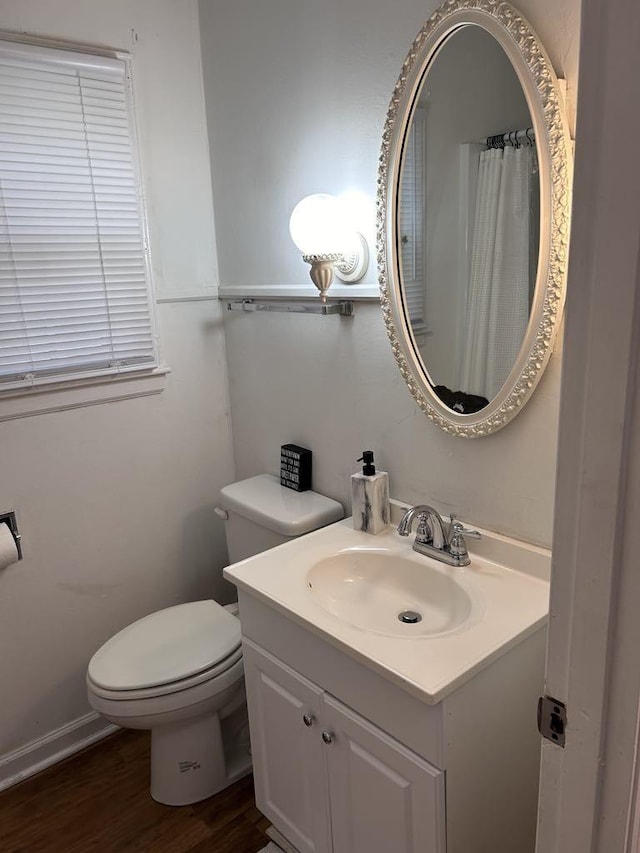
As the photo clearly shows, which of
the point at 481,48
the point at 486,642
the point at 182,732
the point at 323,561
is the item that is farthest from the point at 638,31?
the point at 182,732

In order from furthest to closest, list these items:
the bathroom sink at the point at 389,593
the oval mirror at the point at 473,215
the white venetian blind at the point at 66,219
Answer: the white venetian blind at the point at 66,219 < the bathroom sink at the point at 389,593 < the oval mirror at the point at 473,215

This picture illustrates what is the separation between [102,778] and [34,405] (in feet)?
3.80

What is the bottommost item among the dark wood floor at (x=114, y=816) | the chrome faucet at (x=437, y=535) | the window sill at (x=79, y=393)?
the dark wood floor at (x=114, y=816)

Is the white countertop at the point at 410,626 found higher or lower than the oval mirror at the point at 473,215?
lower

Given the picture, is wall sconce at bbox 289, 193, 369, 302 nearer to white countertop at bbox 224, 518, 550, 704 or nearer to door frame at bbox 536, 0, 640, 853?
white countertop at bbox 224, 518, 550, 704

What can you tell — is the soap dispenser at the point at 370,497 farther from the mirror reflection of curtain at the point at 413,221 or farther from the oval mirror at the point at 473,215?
the mirror reflection of curtain at the point at 413,221

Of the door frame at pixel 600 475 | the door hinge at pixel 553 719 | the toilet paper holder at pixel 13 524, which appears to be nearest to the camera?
the door frame at pixel 600 475

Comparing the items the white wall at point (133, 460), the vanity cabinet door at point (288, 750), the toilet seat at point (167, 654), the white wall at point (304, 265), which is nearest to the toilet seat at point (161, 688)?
the toilet seat at point (167, 654)

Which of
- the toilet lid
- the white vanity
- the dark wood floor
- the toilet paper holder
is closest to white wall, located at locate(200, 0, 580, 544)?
the white vanity

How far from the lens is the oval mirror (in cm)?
126

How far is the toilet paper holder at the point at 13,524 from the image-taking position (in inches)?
74.9

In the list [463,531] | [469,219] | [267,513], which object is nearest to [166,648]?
[267,513]

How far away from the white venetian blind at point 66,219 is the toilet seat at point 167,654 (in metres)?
0.78

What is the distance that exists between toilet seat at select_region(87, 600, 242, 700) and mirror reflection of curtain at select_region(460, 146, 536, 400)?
3.25ft
